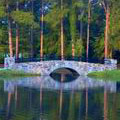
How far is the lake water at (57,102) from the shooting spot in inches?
911

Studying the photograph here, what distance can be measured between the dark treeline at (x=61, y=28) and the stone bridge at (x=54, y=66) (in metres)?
2.76

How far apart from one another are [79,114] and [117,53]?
3807 centimetres

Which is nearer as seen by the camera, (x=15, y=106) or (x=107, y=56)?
(x=15, y=106)

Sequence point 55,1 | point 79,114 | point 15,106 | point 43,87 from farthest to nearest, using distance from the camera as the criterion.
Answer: point 55,1 < point 43,87 < point 15,106 < point 79,114

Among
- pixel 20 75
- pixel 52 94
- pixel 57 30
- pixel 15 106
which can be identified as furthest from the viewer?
pixel 57 30

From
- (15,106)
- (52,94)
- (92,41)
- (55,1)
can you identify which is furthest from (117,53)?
(15,106)

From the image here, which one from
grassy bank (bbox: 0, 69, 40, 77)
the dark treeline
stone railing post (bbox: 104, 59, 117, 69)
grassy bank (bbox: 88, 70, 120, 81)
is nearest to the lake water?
grassy bank (bbox: 0, 69, 40, 77)

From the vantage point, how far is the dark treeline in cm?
5422

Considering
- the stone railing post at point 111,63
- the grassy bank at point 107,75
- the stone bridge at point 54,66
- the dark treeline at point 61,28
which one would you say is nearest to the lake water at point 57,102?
the grassy bank at point 107,75

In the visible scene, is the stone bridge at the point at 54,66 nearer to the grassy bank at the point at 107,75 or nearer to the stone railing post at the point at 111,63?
the stone railing post at the point at 111,63

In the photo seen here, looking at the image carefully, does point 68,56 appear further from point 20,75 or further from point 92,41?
point 20,75

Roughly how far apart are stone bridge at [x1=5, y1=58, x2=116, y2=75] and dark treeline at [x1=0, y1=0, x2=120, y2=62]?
2765 mm

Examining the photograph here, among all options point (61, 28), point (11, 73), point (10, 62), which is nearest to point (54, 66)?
point (10, 62)

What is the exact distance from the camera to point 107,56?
185ft
